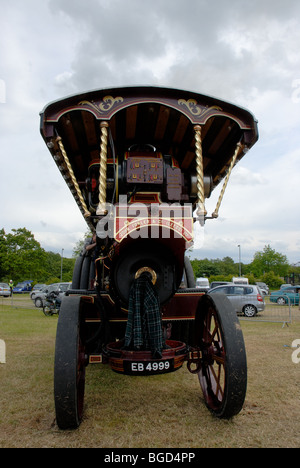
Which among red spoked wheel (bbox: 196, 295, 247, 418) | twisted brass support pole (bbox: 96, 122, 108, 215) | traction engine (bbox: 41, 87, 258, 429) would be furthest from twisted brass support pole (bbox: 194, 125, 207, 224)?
twisted brass support pole (bbox: 96, 122, 108, 215)

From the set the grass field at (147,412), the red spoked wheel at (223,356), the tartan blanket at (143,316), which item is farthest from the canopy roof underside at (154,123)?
the grass field at (147,412)

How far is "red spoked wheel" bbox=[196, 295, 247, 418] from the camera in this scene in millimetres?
2627

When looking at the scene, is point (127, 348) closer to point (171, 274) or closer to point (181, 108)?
point (171, 274)

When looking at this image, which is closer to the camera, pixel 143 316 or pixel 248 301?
pixel 143 316

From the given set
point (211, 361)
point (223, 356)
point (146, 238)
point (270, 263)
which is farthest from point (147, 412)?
point (270, 263)

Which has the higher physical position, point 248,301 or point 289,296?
point 248,301

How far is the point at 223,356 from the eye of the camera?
2.82 m

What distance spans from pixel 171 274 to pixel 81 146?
6.97 ft

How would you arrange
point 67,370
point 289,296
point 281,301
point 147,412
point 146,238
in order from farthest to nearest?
1. point 281,301
2. point 289,296
3. point 147,412
4. point 146,238
5. point 67,370

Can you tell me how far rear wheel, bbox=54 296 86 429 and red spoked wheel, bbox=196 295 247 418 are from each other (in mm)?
1141

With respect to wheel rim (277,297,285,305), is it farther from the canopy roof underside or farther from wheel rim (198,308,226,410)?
wheel rim (198,308,226,410)

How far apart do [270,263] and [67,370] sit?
51.5 meters

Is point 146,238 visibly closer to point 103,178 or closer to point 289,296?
point 103,178

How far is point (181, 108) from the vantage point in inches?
133
